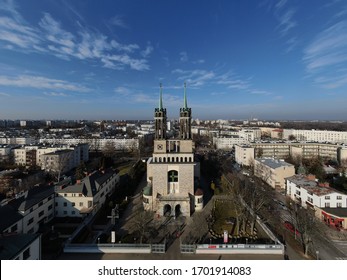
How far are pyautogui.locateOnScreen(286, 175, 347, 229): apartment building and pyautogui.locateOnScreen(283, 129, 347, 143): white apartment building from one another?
5573cm

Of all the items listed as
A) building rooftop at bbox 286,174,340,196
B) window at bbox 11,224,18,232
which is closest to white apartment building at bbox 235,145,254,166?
building rooftop at bbox 286,174,340,196

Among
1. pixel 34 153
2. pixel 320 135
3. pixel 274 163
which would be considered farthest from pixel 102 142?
pixel 320 135

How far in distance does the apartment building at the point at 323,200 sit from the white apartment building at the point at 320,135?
55.7 metres

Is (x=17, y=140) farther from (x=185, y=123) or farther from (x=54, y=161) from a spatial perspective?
(x=185, y=123)

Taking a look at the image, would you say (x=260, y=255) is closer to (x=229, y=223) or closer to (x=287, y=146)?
(x=229, y=223)

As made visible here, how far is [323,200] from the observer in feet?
84.5

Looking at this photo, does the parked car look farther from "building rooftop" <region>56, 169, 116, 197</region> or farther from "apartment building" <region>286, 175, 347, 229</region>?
"building rooftop" <region>56, 169, 116, 197</region>

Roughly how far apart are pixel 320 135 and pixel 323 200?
72897mm

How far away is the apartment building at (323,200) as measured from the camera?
77.3 feet

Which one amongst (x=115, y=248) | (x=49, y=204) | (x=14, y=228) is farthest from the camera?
(x=49, y=204)

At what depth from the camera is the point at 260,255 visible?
17.8m

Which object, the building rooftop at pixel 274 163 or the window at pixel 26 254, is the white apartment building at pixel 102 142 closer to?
the building rooftop at pixel 274 163

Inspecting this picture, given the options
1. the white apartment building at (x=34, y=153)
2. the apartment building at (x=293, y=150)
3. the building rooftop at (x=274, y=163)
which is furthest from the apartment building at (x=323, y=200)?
the white apartment building at (x=34, y=153)

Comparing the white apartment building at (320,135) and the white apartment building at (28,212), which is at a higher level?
the white apartment building at (320,135)
